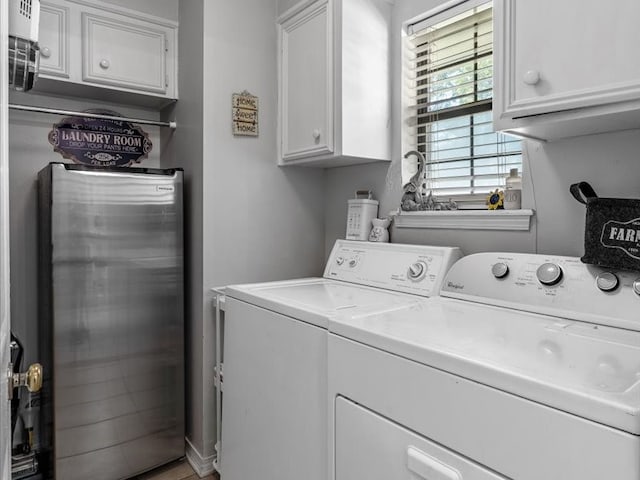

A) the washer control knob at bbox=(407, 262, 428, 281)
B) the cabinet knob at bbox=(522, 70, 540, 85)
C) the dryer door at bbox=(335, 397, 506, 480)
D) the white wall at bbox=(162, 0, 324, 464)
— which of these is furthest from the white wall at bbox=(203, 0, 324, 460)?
the cabinet knob at bbox=(522, 70, 540, 85)

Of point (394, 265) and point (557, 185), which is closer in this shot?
point (557, 185)

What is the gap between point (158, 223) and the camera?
2.15m

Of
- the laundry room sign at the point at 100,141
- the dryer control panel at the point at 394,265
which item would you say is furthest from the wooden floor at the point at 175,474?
the laundry room sign at the point at 100,141

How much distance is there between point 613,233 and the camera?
1228 mm

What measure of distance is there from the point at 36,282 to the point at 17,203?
413 millimetres

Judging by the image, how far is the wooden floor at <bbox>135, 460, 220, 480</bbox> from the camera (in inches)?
86.4

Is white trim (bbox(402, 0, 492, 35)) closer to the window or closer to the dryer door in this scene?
the window

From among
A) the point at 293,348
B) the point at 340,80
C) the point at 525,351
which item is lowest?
the point at 293,348

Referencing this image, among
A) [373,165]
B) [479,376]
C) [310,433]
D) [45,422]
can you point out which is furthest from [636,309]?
[45,422]

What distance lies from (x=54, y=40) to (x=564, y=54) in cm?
215

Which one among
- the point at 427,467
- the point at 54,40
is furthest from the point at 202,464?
the point at 54,40

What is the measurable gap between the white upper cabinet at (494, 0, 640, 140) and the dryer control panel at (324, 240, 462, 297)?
1.83 feet

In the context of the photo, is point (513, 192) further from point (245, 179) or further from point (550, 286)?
point (245, 179)

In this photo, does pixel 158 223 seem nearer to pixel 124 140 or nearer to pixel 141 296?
pixel 141 296
